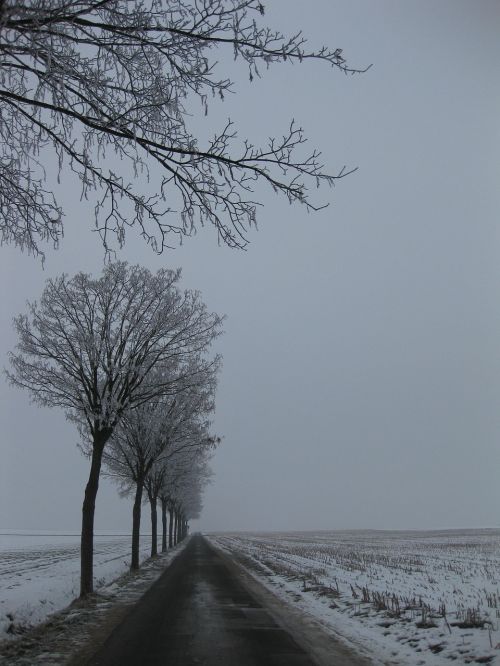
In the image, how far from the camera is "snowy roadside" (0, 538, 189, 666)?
269 inches

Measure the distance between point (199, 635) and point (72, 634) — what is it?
6.62 feet

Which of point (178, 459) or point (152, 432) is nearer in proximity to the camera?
point (152, 432)

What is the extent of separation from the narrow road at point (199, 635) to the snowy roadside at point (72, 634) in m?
0.26

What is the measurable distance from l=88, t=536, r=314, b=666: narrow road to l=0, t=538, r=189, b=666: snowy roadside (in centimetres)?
26

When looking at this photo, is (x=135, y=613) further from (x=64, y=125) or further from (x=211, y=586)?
(x=64, y=125)

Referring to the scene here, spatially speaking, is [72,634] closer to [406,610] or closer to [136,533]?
[406,610]

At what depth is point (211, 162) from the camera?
543 cm

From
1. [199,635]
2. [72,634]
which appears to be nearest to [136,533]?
[72,634]

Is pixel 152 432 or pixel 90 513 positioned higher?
pixel 152 432

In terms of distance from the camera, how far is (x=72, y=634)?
27.6ft

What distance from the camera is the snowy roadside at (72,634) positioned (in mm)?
6832

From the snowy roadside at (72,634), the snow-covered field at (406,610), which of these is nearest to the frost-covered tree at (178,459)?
the snow-covered field at (406,610)

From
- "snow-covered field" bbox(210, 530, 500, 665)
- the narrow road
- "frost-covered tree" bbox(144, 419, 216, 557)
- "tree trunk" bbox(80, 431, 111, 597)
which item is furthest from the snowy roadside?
"frost-covered tree" bbox(144, 419, 216, 557)

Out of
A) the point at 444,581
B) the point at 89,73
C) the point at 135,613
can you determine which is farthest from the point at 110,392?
the point at 444,581
